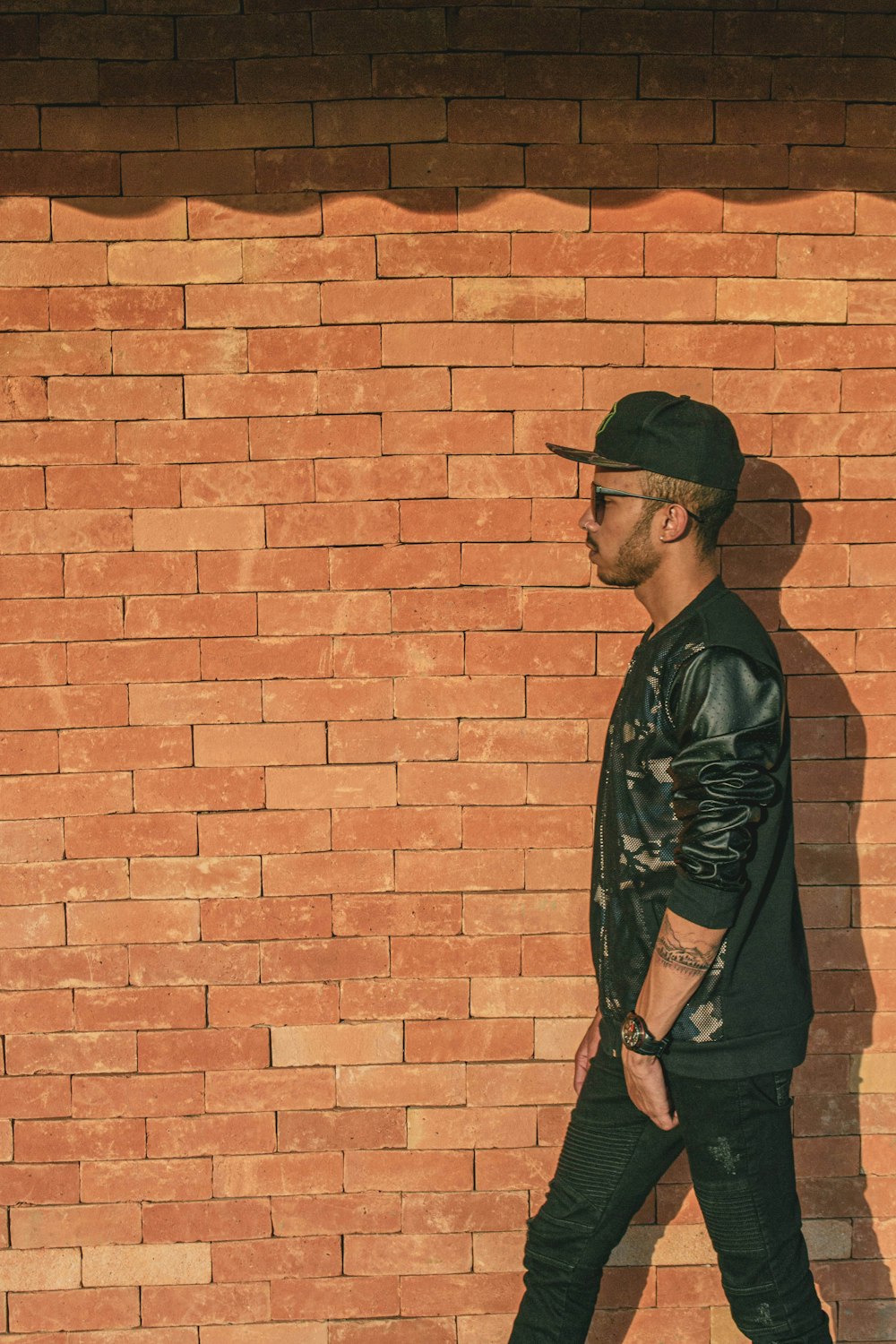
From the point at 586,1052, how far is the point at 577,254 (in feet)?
6.74

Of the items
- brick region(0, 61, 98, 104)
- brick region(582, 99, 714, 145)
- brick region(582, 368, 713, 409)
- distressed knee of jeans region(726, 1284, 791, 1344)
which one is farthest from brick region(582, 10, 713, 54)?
distressed knee of jeans region(726, 1284, 791, 1344)

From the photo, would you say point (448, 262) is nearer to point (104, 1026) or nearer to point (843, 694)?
point (843, 694)

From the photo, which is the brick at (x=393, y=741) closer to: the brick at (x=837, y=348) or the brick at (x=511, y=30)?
the brick at (x=837, y=348)

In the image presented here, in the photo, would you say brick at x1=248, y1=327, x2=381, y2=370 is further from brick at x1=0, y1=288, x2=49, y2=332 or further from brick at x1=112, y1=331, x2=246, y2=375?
brick at x1=0, y1=288, x2=49, y2=332

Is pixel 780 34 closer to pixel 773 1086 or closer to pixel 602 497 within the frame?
pixel 602 497

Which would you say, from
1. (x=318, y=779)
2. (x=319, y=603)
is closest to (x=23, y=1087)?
(x=318, y=779)

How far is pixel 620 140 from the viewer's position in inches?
118

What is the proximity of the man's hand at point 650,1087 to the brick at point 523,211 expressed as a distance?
6.80 ft

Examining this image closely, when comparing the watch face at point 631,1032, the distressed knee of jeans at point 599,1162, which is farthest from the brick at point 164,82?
the distressed knee of jeans at point 599,1162

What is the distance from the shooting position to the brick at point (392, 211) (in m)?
2.99

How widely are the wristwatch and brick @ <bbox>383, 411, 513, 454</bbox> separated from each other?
4.94 feet

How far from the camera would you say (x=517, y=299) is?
302 cm

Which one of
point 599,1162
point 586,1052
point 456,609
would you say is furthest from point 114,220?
point 599,1162

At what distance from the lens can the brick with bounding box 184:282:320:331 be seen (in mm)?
3000
